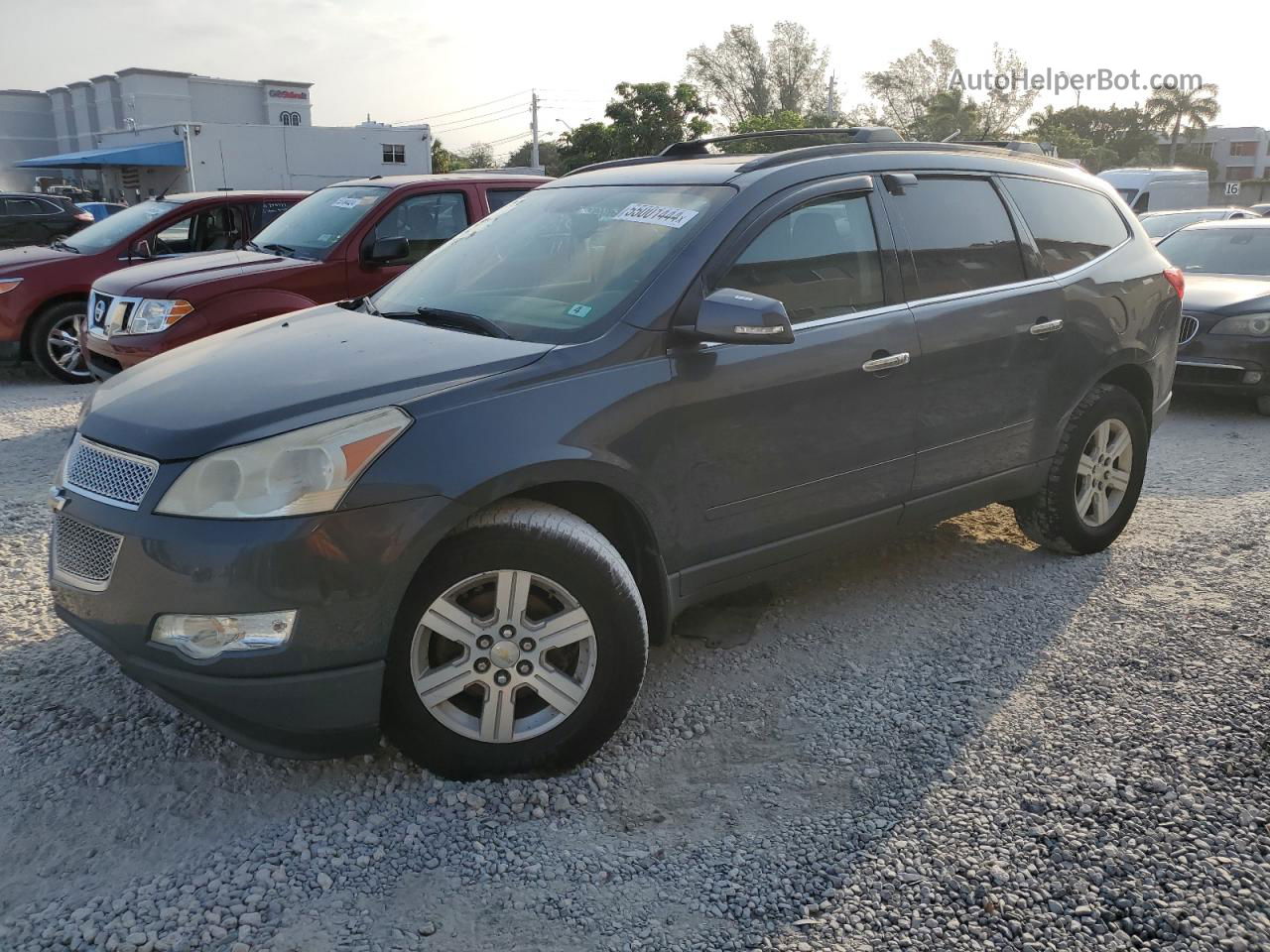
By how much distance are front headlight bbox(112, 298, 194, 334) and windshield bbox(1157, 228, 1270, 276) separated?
812 cm

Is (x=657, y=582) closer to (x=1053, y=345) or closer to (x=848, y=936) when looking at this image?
(x=848, y=936)

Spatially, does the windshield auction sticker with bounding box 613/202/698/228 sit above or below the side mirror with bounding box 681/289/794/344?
above

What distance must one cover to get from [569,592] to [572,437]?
0.44m

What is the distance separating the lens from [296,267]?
7305mm

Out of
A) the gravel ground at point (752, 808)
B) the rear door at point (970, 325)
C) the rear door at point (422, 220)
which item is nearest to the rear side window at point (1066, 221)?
the rear door at point (970, 325)

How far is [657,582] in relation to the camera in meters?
3.35

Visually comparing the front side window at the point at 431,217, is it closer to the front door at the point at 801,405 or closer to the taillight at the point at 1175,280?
the front door at the point at 801,405

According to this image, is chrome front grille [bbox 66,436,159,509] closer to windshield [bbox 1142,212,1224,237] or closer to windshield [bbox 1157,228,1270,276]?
windshield [bbox 1157,228,1270,276]

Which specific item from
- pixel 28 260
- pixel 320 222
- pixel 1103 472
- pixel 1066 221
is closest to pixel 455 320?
pixel 1066 221

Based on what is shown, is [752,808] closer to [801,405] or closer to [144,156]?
[801,405]

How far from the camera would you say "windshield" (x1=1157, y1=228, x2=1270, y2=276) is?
9.51 m

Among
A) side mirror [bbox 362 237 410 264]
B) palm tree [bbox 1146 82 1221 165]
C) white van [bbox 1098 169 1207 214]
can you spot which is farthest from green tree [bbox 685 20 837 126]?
side mirror [bbox 362 237 410 264]

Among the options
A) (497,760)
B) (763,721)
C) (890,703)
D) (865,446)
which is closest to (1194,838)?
(890,703)

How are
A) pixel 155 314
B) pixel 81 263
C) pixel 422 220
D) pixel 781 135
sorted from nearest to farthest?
1. pixel 781 135
2. pixel 155 314
3. pixel 422 220
4. pixel 81 263
